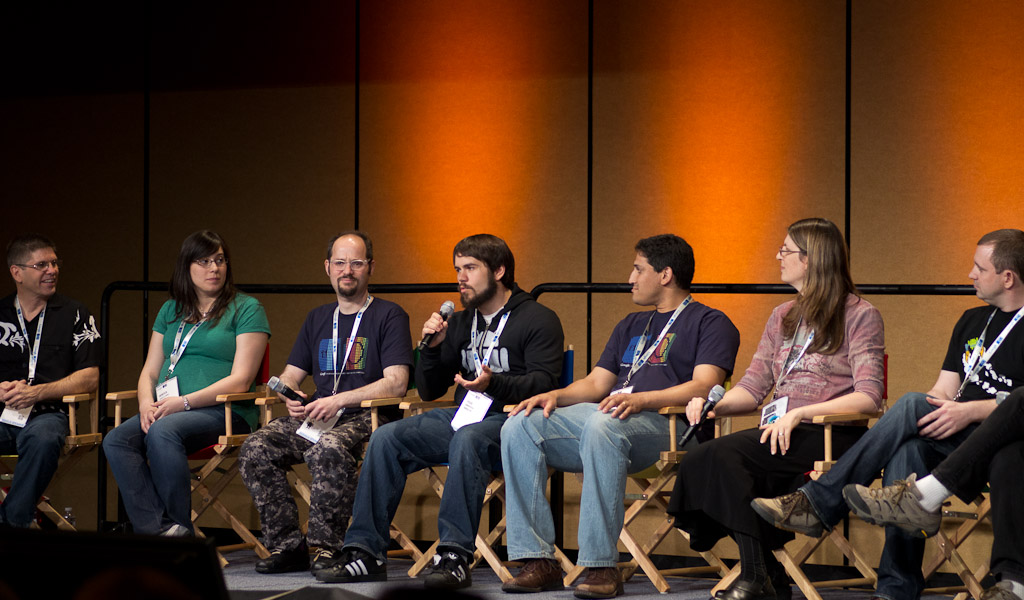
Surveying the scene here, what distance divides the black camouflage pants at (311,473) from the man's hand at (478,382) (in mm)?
580

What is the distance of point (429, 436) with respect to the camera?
12.8 feet

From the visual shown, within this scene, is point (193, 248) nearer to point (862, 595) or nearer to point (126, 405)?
point (126, 405)

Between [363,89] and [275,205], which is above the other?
[363,89]

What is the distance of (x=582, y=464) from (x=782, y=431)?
73cm

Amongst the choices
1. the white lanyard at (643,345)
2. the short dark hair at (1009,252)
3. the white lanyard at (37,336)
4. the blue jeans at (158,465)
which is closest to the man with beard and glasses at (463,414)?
the white lanyard at (643,345)

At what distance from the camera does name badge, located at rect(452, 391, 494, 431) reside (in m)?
3.88

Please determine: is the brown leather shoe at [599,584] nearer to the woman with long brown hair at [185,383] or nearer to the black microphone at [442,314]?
the black microphone at [442,314]

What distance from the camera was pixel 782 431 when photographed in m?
3.25

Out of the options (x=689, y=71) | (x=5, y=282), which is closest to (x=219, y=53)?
(x=5, y=282)

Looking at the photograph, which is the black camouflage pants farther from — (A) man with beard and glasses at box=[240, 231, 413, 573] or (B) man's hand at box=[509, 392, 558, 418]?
(B) man's hand at box=[509, 392, 558, 418]

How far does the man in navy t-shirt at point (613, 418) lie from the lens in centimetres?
350

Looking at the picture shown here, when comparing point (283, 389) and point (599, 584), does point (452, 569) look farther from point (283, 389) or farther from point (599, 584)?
point (283, 389)

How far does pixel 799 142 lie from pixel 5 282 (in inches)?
175

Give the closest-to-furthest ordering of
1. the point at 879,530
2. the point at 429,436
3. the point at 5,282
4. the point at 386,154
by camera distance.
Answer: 1. the point at 429,436
2. the point at 879,530
3. the point at 386,154
4. the point at 5,282
